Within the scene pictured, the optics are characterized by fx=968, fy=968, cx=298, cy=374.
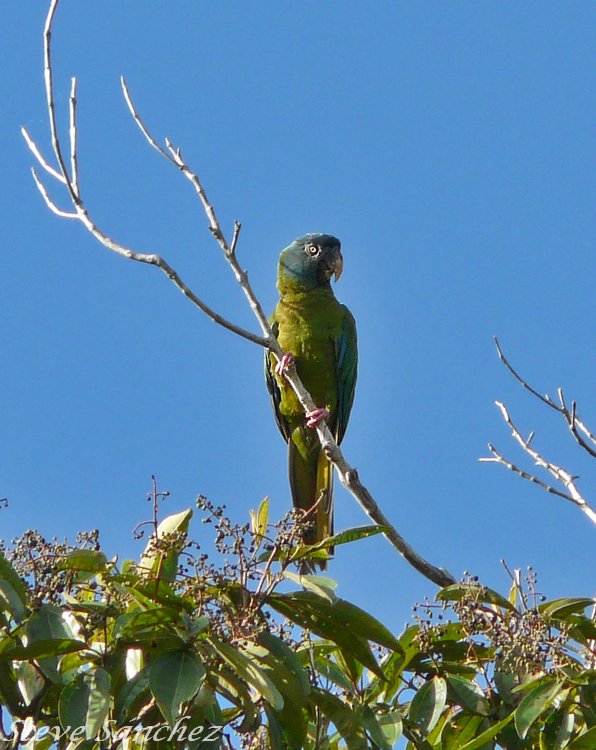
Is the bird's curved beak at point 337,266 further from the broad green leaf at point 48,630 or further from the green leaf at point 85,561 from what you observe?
the broad green leaf at point 48,630

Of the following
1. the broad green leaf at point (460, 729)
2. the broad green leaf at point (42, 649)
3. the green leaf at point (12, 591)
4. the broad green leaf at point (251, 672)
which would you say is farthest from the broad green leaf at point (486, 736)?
the green leaf at point (12, 591)

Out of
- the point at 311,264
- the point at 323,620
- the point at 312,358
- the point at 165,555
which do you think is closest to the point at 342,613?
the point at 323,620

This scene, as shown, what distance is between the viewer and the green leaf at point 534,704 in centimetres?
229

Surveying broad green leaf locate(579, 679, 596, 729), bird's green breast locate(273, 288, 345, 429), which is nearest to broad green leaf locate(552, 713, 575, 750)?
broad green leaf locate(579, 679, 596, 729)

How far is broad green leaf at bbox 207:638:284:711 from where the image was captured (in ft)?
6.62

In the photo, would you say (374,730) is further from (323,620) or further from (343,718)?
(323,620)

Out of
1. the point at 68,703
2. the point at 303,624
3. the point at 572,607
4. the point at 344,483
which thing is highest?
the point at 344,483

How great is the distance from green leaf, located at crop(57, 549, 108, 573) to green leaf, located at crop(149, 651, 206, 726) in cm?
35

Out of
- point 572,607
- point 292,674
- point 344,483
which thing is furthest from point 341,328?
point 292,674

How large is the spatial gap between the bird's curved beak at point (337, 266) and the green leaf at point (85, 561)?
4249 millimetres

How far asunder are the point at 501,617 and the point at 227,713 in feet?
2.46

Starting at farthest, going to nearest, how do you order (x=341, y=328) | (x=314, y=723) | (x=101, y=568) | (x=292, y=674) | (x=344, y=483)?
1. (x=341, y=328)
2. (x=344, y=483)
3. (x=314, y=723)
4. (x=101, y=568)
5. (x=292, y=674)

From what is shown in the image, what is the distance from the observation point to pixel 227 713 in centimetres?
248

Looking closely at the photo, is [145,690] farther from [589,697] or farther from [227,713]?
[589,697]
